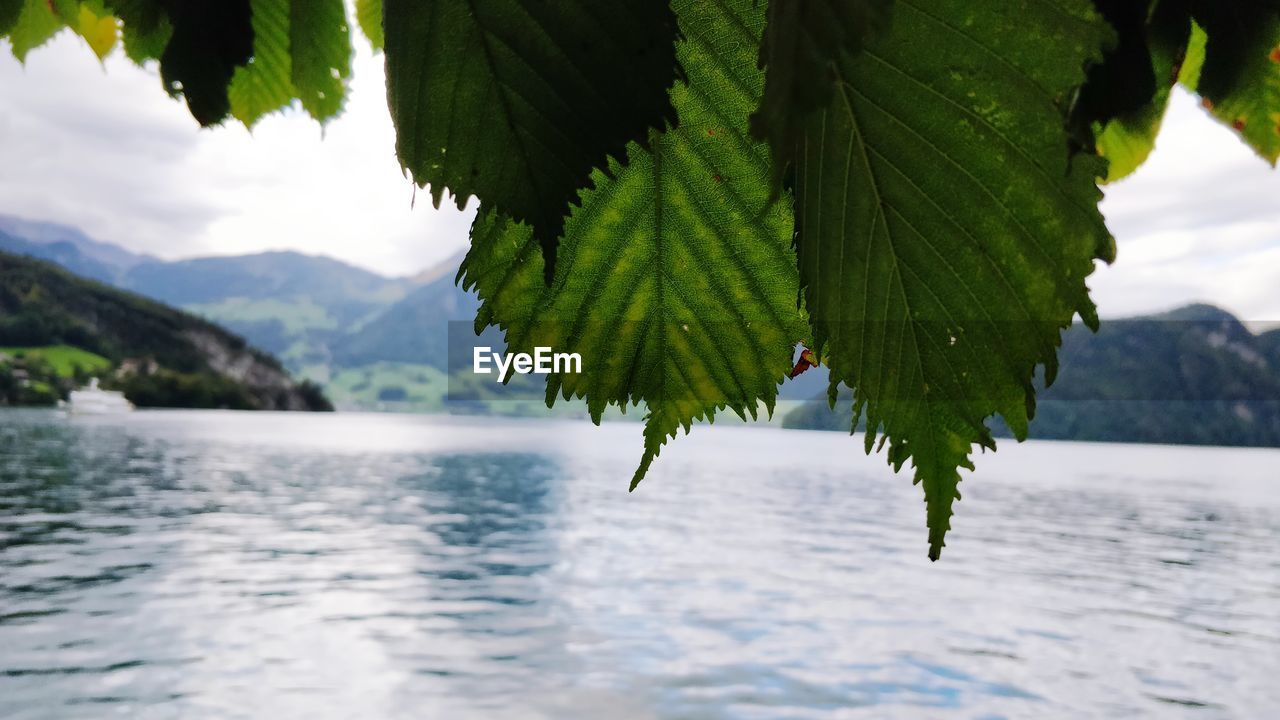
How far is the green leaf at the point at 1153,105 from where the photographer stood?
1.33 ft

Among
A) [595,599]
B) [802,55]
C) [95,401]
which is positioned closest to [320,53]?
[802,55]

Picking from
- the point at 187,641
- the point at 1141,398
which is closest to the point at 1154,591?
the point at 187,641

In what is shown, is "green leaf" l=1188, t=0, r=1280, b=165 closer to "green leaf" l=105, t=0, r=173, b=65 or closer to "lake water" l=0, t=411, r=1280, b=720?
"green leaf" l=105, t=0, r=173, b=65

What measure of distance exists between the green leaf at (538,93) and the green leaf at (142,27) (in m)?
0.24

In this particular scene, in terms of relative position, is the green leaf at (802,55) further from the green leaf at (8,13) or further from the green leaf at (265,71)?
the green leaf at (8,13)

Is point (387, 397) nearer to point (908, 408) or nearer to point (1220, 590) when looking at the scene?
point (1220, 590)

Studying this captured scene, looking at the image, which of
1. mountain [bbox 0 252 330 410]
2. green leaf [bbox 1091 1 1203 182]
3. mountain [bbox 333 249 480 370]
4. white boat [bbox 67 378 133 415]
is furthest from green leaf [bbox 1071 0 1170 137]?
mountain [bbox 333 249 480 370]

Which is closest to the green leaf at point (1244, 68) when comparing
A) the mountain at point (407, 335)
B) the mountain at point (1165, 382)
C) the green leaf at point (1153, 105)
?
the green leaf at point (1153, 105)

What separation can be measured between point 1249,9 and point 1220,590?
112 feet

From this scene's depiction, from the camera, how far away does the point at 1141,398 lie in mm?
77125

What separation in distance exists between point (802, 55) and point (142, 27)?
1.31 feet

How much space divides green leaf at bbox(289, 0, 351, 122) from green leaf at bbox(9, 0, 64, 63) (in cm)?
31

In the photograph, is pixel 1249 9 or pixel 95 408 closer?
pixel 1249 9

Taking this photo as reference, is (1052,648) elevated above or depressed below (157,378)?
below
